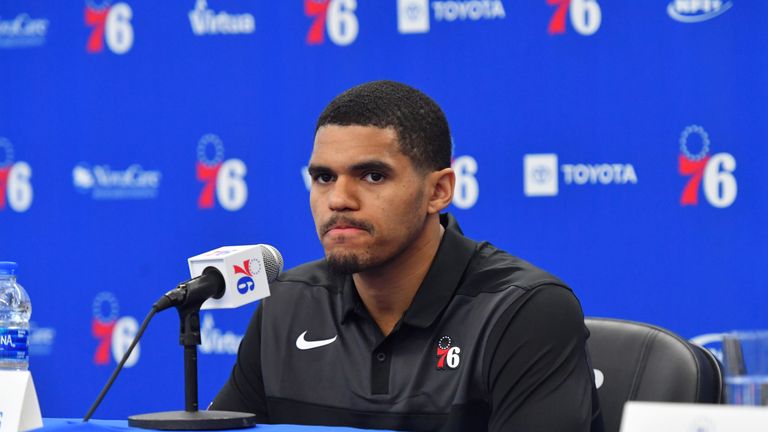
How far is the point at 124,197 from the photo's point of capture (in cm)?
426

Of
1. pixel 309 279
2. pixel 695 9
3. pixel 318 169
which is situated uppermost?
pixel 695 9

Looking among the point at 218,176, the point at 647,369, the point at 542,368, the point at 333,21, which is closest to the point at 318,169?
the point at 542,368

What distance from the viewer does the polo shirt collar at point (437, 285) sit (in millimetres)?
2094

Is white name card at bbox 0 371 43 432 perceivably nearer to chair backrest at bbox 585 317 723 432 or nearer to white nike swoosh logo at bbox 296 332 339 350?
white nike swoosh logo at bbox 296 332 339 350

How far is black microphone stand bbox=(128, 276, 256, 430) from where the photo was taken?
164 cm

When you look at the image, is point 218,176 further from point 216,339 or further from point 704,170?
point 704,170

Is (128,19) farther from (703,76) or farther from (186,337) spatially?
(186,337)

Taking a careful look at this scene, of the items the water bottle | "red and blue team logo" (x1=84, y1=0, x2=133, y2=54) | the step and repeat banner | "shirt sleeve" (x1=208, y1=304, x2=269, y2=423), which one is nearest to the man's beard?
"shirt sleeve" (x1=208, y1=304, x2=269, y2=423)

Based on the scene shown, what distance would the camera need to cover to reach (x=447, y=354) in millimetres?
2025

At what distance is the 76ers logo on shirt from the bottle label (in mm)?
768

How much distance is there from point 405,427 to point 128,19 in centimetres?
272

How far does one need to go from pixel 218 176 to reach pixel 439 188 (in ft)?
6.67

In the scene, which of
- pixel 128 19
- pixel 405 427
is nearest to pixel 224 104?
pixel 128 19

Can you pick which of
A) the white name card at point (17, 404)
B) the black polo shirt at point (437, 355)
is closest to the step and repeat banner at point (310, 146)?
the black polo shirt at point (437, 355)
